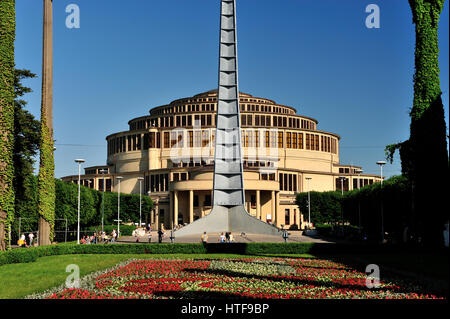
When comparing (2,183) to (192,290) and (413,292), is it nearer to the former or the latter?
(192,290)

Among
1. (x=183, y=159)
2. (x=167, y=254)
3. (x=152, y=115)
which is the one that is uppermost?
(x=152, y=115)

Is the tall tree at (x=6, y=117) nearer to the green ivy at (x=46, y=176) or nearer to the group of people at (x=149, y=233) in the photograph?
the green ivy at (x=46, y=176)

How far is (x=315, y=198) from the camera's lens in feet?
292

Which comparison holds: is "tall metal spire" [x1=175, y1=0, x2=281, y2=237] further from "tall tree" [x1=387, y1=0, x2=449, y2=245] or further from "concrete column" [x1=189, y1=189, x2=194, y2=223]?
"concrete column" [x1=189, y1=189, x2=194, y2=223]

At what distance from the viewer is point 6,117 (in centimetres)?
2756

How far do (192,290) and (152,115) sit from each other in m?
100

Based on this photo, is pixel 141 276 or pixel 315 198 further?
pixel 315 198

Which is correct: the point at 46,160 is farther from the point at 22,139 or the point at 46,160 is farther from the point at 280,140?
the point at 280,140

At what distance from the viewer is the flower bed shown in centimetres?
1591

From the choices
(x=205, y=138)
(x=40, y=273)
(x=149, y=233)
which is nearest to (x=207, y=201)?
(x=205, y=138)

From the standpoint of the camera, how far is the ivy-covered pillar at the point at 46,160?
106ft

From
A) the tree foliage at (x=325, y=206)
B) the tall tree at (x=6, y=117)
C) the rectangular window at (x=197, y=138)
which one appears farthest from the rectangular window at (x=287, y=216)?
the tall tree at (x=6, y=117)

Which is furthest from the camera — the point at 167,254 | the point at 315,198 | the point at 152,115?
the point at 152,115
